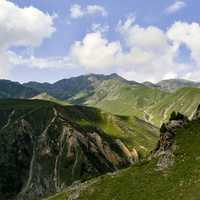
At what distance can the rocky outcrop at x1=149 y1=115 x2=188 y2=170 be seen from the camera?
244 feet

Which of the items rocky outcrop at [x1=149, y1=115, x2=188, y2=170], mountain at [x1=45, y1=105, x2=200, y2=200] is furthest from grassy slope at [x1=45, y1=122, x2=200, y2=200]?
rocky outcrop at [x1=149, y1=115, x2=188, y2=170]

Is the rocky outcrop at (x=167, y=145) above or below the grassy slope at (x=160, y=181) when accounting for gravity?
above

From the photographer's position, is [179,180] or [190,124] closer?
[179,180]

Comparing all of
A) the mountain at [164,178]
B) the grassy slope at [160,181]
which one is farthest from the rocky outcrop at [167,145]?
the grassy slope at [160,181]

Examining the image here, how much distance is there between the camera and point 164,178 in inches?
2709

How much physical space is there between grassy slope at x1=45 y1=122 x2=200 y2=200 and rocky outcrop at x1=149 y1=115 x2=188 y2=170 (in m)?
1.14

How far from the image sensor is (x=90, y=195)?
76.4m

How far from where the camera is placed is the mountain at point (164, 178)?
62.9 metres

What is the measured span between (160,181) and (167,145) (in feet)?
59.4

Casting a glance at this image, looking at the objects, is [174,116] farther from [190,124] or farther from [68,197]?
[68,197]

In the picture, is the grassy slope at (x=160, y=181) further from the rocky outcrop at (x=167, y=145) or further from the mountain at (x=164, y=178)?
the rocky outcrop at (x=167, y=145)

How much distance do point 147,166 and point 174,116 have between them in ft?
85.5

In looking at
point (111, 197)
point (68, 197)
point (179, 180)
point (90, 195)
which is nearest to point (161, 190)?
point (179, 180)

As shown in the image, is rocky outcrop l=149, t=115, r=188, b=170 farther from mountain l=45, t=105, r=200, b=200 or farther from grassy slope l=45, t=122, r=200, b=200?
grassy slope l=45, t=122, r=200, b=200
